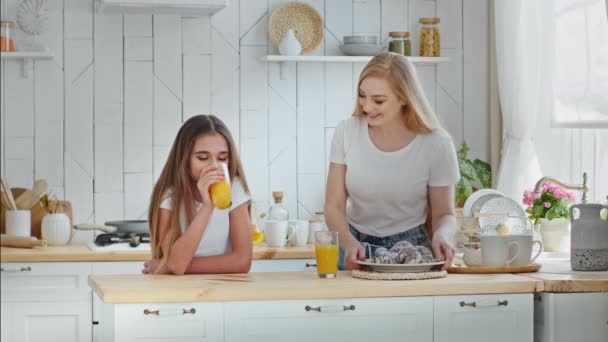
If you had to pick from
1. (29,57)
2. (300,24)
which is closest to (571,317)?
(300,24)

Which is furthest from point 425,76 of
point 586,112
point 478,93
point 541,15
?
point 586,112

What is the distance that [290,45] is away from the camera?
315cm

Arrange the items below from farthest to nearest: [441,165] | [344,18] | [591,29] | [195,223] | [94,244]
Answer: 1. [344,18]
2. [94,244]
3. [591,29]
4. [441,165]
5. [195,223]

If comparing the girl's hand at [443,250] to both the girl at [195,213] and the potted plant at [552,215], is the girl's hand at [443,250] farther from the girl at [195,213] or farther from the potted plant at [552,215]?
the potted plant at [552,215]

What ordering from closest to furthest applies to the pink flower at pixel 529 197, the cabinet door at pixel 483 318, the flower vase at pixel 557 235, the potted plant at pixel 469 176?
the cabinet door at pixel 483 318 → the flower vase at pixel 557 235 → the pink flower at pixel 529 197 → the potted plant at pixel 469 176

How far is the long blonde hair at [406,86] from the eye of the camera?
195 cm

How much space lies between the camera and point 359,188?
2.04 metres

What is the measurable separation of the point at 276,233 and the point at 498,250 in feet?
3.80

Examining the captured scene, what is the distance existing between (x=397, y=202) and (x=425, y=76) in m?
1.42

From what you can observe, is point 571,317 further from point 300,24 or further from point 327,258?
point 300,24

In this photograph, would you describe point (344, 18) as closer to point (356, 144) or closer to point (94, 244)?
point (94, 244)

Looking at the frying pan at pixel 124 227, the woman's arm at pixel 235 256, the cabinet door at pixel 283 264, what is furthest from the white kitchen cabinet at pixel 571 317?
the frying pan at pixel 124 227

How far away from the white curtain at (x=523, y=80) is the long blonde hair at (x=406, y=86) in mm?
1133

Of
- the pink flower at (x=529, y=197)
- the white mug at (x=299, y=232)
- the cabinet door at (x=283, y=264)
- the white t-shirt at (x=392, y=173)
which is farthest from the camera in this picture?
the white mug at (x=299, y=232)
